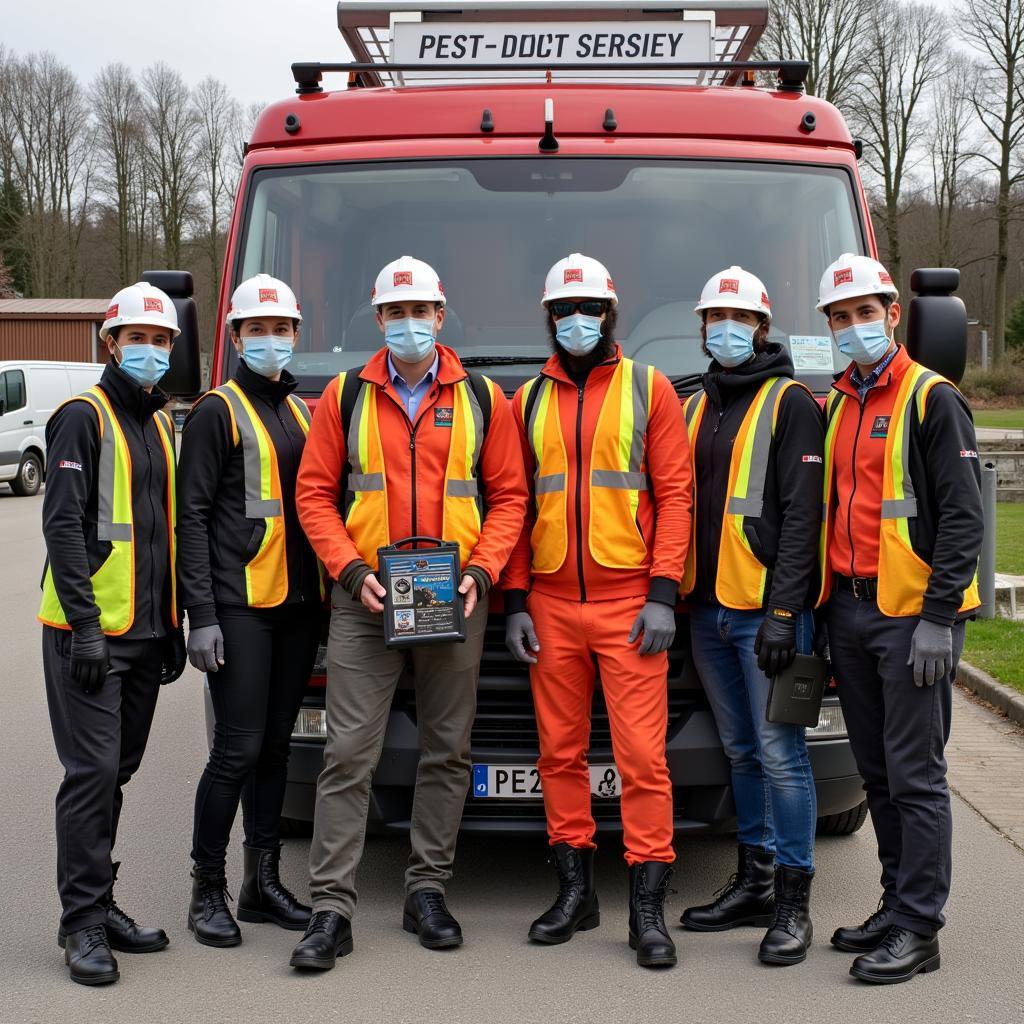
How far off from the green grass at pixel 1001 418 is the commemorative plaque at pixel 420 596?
27.7 metres

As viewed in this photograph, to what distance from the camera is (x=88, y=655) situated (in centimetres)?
397

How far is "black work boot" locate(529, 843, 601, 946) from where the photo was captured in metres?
4.26

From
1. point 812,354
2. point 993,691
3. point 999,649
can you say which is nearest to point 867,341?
point 812,354

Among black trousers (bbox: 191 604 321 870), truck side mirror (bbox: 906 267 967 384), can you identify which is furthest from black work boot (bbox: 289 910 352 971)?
truck side mirror (bbox: 906 267 967 384)

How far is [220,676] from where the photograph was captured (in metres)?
4.25

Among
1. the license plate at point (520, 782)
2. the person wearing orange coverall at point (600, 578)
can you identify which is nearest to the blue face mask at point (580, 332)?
the person wearing orange coverall at point (600, 578)

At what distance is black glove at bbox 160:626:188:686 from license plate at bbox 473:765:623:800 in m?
1.04

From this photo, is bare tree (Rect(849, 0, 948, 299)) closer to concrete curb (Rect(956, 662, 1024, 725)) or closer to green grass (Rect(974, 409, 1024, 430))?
green grass (Rect(974, 409, 1024, 430))

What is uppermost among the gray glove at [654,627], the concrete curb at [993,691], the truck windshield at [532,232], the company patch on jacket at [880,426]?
the truck windshield at [532,232]

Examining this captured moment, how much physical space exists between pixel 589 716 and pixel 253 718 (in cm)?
109

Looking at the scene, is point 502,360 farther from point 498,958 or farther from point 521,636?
point 498,958

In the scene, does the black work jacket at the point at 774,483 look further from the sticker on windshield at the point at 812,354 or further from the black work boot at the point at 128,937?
the black work boot at the point at 128,937

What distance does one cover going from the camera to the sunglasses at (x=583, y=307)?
425 cm

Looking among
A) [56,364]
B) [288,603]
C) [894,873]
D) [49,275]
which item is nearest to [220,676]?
[288,603]
